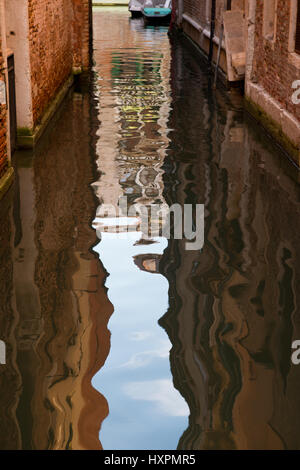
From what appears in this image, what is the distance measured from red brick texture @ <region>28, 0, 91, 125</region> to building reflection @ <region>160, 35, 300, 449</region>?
2329 millimetres

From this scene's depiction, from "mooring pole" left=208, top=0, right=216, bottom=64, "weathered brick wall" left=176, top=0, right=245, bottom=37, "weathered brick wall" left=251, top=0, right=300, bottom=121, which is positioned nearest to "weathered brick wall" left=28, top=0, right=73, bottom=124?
"weathered brick wall" left=251, top=0, right=300, bottom=121

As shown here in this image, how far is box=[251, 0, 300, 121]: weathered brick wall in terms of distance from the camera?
10.2m

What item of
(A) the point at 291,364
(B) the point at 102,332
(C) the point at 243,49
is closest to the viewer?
(A) the point at 291,364

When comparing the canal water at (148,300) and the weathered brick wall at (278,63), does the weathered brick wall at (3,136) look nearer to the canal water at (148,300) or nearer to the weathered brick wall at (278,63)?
the canal water at (148,300)

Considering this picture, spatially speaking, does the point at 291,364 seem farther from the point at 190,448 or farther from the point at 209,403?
the point at 190,448

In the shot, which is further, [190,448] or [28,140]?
[28,140]

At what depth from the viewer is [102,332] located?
4.67 metres

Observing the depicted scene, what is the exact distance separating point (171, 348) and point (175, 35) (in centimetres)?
2599

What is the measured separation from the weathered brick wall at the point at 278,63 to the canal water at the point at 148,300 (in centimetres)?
71

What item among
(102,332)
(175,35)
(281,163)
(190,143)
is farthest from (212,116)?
(175,35)

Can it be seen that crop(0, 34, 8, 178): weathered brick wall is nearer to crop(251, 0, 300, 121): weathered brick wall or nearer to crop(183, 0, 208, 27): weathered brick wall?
crop(251, 0, 300, 121): weathered brick wall

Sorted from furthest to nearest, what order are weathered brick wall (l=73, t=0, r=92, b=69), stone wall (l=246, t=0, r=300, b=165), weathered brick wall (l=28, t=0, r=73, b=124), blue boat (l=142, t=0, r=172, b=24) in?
blue boat (l=142, t=0, r=172, b=24)
weathered brick wall (l=73, t=0, r=92, b=69)
weathered brick wall (l=28, t=0, r=73, b=124)
stone wall (l=246, t=0, r=300, b=165)

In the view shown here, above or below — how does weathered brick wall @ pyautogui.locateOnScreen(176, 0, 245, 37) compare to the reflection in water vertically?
above

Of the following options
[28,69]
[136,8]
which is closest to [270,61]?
[28,69]
